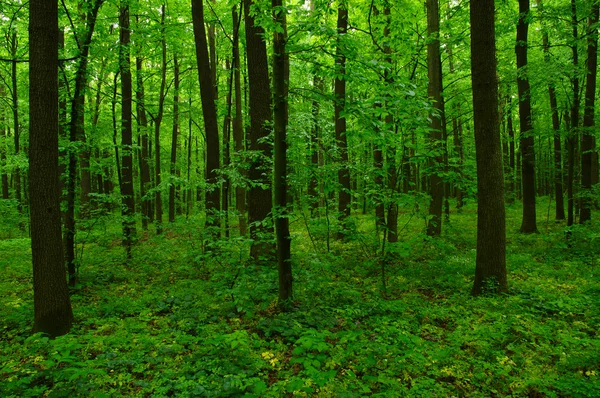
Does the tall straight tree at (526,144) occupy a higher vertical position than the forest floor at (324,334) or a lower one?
higher

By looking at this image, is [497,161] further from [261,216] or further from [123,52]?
[123,52]

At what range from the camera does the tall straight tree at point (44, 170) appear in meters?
5.20

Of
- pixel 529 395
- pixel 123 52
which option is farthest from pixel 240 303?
pixel 123 52

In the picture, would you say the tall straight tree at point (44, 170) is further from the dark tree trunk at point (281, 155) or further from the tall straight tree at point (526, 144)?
the tall straight tree at point (526, 144)

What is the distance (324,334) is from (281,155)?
2.90 metres

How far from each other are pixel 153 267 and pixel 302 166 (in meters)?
6.66

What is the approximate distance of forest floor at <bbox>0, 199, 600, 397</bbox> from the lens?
3697mm

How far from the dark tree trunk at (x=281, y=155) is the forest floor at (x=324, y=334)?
0.42 m

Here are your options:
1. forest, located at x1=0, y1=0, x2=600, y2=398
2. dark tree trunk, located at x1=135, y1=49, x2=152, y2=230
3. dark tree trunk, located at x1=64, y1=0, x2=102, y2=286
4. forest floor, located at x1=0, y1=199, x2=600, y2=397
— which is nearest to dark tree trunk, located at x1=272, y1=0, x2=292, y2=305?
forest, located at x1=0, y1=0, x2=600, y2=398

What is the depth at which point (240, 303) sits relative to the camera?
548 centimetres

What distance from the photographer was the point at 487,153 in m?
6.16

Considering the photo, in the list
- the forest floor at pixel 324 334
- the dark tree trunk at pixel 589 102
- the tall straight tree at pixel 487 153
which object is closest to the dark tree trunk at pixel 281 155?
the forest floor at pixel 324 334

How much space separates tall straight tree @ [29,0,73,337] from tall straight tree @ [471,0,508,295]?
7.37 metres

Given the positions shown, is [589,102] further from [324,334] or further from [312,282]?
[324,334]
